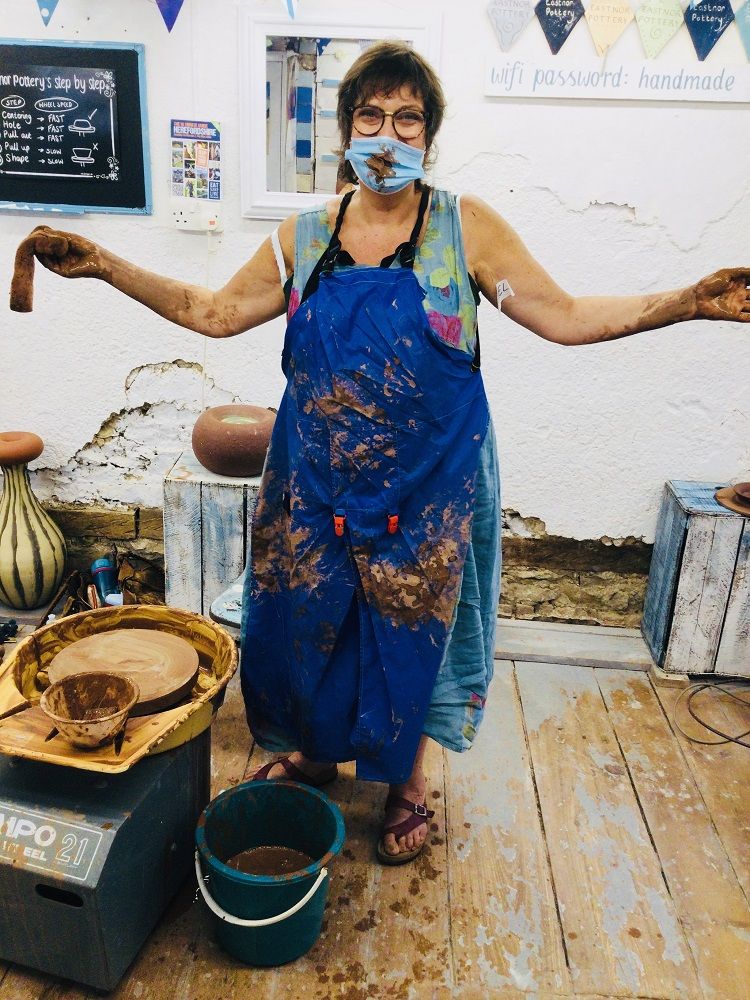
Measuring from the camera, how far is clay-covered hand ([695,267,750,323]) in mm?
1763

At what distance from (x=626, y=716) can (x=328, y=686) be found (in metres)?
1.35

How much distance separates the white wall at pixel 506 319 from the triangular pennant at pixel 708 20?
0.17ft

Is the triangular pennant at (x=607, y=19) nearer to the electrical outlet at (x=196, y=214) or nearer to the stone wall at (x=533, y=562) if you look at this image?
the electrical outlet at (x=196, y=214)

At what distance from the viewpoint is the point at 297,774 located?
246 centimetres

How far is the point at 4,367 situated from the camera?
10.6 feet

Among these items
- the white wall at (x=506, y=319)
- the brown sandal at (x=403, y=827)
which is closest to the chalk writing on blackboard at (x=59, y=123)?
the white wall at (x=506, y=319)

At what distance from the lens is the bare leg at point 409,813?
225 cm

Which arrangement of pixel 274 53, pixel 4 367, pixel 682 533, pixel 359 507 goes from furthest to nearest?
pixel 4 367
pixel 682 533
pixel 274 53
pixel 359 507

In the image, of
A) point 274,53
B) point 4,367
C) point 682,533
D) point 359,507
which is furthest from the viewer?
point 4,367

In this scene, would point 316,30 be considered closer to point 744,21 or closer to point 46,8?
point 46,8

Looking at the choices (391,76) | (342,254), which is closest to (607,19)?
(391,76)

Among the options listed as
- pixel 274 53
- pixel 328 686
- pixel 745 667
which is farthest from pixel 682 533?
pixel 274 53

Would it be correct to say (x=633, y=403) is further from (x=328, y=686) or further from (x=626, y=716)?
(x=328, y=686)

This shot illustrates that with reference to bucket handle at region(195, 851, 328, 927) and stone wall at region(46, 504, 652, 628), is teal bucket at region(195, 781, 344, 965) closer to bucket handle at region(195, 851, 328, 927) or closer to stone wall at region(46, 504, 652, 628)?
bucket handle at region(195, 851, 328, 927)
